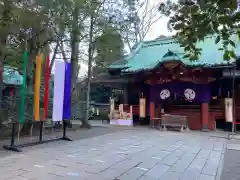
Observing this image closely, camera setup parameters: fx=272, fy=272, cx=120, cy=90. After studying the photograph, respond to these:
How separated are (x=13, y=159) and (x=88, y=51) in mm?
8344

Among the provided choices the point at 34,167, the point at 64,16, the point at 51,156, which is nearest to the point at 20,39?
the point at 64,16

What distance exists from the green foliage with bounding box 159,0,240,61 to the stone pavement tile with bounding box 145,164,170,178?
8.25 feet

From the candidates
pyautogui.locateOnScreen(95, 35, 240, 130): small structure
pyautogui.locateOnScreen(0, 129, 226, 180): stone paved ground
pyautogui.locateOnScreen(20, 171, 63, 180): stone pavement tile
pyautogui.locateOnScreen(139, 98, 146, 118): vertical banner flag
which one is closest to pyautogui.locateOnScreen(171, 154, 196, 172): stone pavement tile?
pyautogui.locateOnScreen(0, 129, 226, 180): stone paved ground

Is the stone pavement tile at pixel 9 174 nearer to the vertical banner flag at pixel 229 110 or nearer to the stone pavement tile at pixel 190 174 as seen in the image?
the stone pavement tile at pixel 190 174

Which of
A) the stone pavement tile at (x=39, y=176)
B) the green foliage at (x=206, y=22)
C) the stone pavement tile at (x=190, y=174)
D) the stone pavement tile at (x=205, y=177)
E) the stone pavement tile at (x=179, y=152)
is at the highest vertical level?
the green foliage at (x=206, y=22)

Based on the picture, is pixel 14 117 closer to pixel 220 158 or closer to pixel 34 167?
pixel 34 167

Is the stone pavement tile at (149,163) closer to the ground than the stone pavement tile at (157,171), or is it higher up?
higher up

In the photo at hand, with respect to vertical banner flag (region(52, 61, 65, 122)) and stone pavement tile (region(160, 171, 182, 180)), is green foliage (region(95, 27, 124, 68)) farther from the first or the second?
stone pavement tile (region(160, 171, 182, 180))

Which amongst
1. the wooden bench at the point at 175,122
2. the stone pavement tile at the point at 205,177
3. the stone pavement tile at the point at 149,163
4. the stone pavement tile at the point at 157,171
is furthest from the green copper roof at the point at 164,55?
the stone pavement tile at the point at 205,177

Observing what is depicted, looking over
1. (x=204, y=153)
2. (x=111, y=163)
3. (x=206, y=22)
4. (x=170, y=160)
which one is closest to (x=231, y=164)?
(x=204, y=153)

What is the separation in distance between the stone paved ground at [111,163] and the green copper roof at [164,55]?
6.63m

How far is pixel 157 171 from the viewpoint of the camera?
17.7 feet

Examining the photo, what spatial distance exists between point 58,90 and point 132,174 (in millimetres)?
4495

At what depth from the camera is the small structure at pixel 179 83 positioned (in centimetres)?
1410
